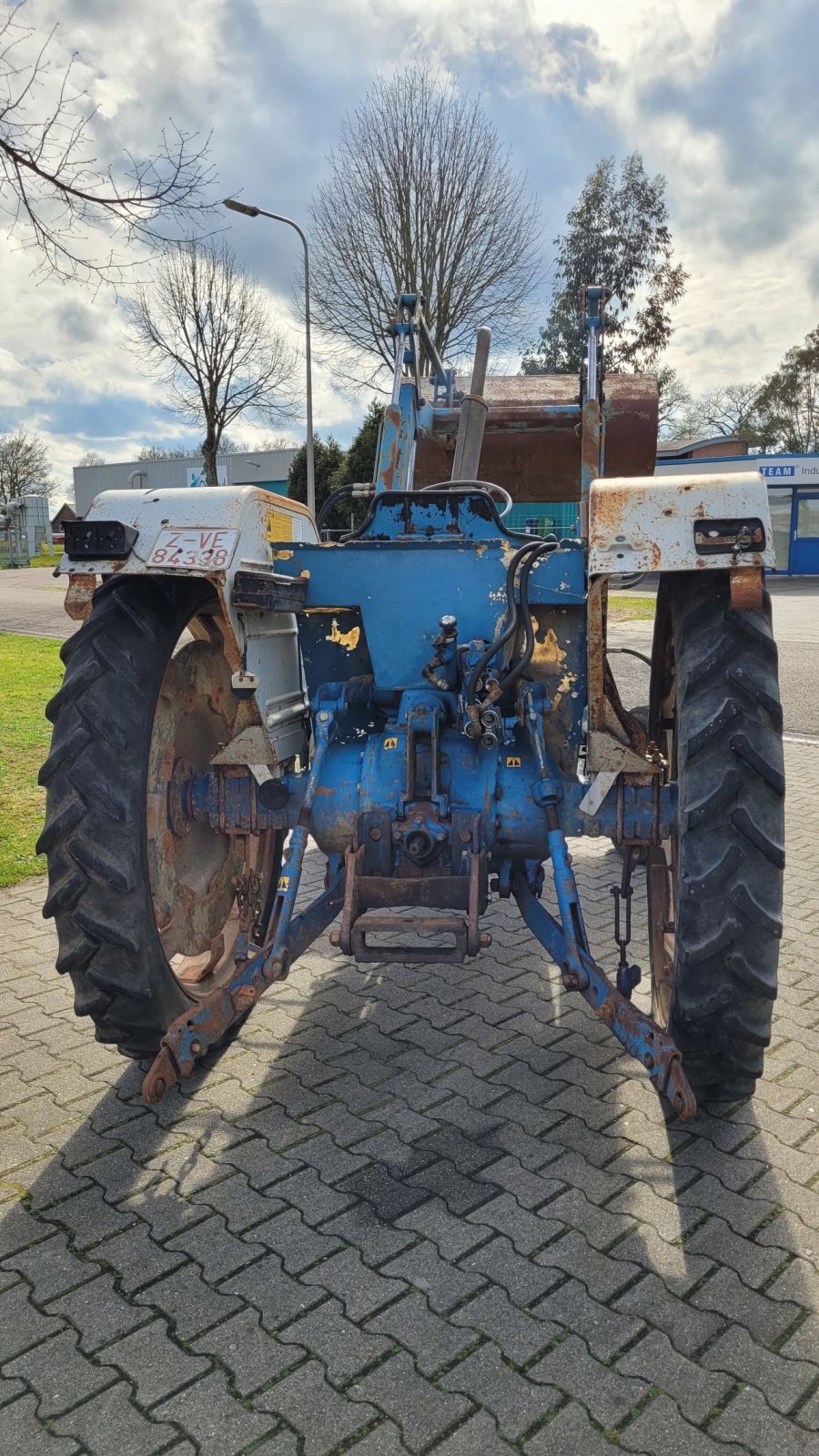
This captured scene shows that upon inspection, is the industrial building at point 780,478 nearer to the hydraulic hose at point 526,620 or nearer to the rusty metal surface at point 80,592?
the rusty metal surface at point 80,592

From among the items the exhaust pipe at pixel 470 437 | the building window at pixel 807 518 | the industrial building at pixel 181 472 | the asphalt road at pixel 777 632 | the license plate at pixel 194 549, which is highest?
the industrial building at pixel 181 472

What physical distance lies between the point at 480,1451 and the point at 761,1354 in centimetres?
63

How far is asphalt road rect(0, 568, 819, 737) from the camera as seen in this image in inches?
423

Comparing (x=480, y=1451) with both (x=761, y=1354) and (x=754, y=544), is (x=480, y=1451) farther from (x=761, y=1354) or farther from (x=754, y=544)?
(x=754, y=544)

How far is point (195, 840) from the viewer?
3527 millimetres

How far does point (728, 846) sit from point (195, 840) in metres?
1.69

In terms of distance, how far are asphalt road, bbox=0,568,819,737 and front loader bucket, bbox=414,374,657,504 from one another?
508cm

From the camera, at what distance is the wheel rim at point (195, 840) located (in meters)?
3.25

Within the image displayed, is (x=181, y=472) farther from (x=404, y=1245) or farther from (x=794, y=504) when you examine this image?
(x=404, y=1245)

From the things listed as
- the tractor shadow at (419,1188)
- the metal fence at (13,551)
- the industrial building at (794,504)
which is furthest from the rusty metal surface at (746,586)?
the metal fence at (13,551)

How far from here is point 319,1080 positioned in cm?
339

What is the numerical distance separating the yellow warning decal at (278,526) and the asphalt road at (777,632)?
6635mm

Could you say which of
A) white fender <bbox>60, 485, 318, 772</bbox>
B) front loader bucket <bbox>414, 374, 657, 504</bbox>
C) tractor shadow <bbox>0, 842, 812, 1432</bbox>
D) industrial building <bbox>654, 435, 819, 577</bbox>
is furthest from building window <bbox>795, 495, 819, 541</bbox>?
white fender <bbox>60, 485, 318, 772</bbox>

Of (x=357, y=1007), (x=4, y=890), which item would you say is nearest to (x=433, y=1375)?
(x=357, y=1007)
